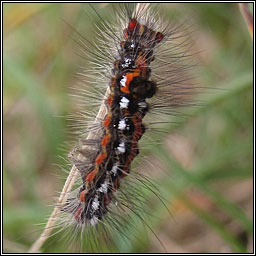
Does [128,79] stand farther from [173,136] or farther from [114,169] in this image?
[173,136]

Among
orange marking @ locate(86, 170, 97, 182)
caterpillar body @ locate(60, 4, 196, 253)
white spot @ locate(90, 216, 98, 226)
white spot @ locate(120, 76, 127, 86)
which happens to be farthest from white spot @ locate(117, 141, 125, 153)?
white spot @ locate(90, 216, 98, 226)

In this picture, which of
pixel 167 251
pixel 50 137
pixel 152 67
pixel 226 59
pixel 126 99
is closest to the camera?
pixel 126 99

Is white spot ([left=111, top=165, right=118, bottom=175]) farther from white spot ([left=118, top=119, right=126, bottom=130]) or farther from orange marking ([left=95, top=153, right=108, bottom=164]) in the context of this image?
white spot ([left=118, top=119, right=126, bottom=130])

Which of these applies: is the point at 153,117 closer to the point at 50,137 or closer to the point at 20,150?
the point at 50,137

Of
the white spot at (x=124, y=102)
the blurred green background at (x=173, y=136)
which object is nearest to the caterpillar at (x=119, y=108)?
the white spot at (x=124, y=102)

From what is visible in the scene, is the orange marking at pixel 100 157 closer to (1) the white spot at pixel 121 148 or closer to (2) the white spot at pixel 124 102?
(1) the white spot at pixel 121 148

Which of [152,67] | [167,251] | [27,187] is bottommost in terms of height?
[167,251]

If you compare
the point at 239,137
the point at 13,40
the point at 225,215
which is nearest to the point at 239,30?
the point at 239,137
